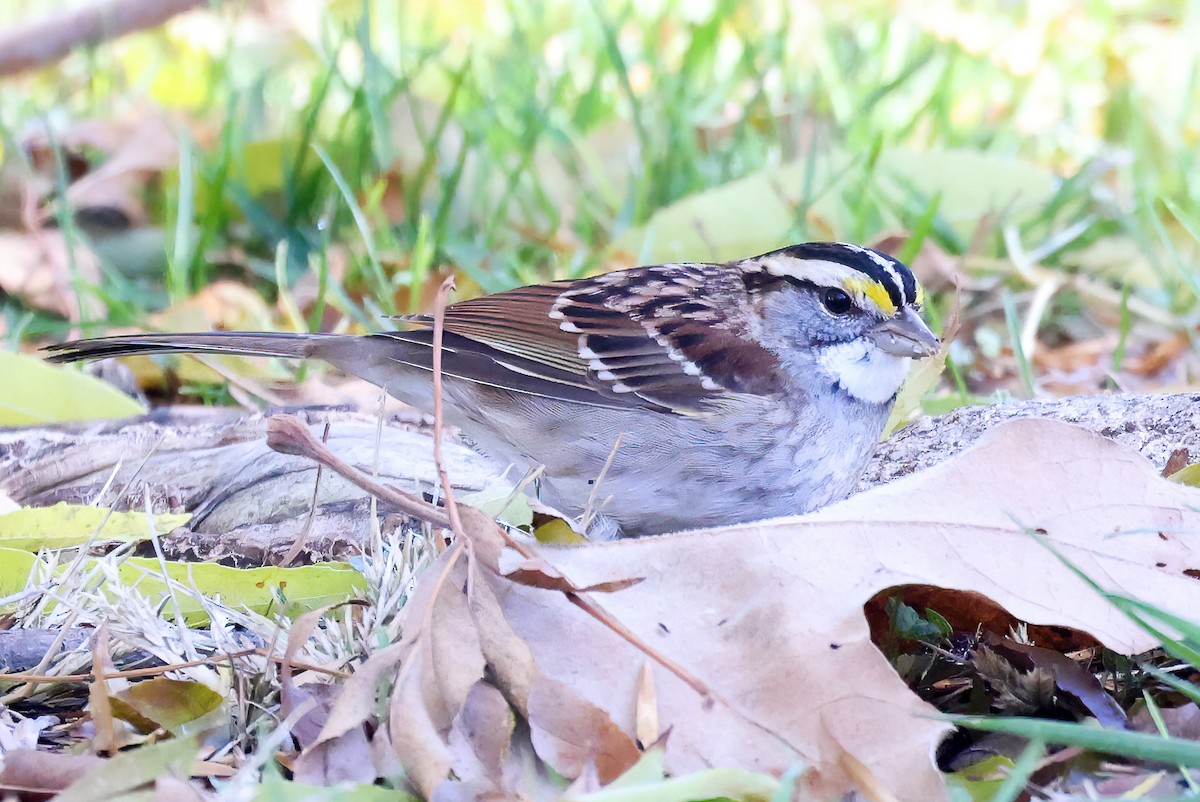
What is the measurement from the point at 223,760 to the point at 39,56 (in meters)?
4.98

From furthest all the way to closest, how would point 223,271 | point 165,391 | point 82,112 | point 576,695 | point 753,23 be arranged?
point 753,23
point 82,112
point 223,271
point 165,391
point 576,695

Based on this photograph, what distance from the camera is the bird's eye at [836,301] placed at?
3.15 m

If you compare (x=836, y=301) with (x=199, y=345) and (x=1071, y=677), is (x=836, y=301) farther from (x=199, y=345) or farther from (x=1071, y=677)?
(x=199, y=345)

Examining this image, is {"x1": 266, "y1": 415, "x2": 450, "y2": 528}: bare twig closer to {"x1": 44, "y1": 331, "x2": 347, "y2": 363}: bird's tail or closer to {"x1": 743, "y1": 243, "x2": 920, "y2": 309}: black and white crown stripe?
{"x1": 44, "y1": 331, "x2": 347, "y2": 363}: bird's tail

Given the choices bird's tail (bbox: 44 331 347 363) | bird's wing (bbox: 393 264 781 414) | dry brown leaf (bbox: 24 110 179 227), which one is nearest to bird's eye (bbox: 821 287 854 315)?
bird's wing (bbox: 393 264 781 414)

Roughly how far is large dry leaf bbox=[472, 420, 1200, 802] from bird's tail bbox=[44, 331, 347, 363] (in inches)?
57.6

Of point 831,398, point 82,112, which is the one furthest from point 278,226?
point 831,398

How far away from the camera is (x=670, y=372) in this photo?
121 inches

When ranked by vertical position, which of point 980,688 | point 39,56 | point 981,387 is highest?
point 39,56

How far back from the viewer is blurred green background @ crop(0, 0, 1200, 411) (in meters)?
4.35

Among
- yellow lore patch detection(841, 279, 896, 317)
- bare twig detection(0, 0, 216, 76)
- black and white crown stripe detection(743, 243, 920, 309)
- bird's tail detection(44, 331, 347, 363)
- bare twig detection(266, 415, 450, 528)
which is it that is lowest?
bird's tail detection(44, 331, 347, 363)

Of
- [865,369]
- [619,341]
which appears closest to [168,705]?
[619,341]

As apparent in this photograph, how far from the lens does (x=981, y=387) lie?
13.5 ft

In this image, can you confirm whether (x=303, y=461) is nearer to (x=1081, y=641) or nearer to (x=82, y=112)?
(x=1081, y=641)
